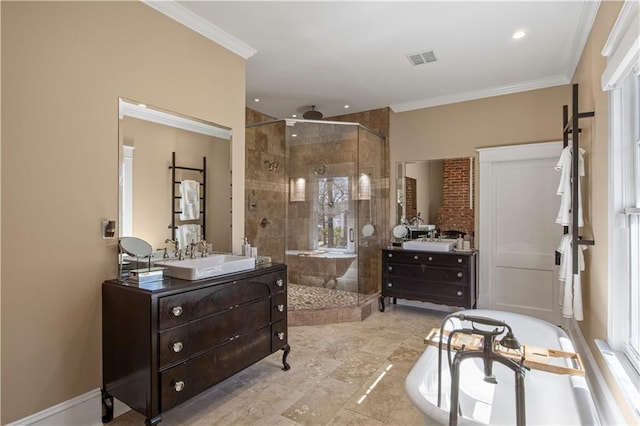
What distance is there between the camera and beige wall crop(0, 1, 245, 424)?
1.78 meters

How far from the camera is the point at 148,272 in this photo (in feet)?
7.18

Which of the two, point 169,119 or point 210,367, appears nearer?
point 210,367

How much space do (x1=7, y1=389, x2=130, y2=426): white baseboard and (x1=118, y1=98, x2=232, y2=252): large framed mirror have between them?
101 centimetres

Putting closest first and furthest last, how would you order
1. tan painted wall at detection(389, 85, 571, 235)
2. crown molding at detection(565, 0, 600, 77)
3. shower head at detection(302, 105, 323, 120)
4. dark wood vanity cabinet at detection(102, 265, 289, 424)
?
dark wood vanity cabinet at detection(102, 265, 289, 424) → crown molding at detection(565, 0, 600, 77) → tan painted wall at detection(389, 85, 571, 235) → shower head at detection(302, 105, 323, 120)

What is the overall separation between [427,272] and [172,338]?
309cm

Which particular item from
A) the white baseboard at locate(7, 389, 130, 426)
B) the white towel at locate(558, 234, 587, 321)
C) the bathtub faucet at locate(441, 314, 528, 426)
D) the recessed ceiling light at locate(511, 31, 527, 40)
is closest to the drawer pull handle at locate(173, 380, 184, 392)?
the white baseboard at locate(7, 389, 130, 426)

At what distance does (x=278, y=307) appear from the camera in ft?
9.04

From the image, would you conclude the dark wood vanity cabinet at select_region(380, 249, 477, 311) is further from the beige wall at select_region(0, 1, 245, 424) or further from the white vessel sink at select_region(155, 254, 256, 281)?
the beige wall at select_region(0, 1, 245, 424)

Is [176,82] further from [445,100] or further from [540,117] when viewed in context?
[540,117]

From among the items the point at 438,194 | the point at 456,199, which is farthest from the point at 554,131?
the point at 438,194

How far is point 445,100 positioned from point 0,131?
14.4 ft

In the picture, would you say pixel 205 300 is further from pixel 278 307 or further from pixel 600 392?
pixel 600 392

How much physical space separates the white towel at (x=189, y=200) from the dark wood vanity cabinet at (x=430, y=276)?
8.45 ft

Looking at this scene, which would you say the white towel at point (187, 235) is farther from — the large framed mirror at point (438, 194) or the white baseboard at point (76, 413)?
the large framed mirror at point (438, 194)
